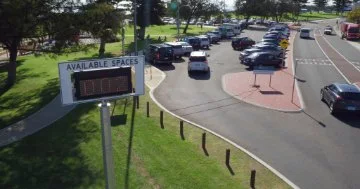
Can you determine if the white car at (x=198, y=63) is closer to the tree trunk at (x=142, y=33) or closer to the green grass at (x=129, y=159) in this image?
the green grass at (x=129, y=159)

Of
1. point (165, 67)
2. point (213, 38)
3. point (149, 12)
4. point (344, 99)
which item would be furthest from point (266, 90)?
point (149, 12)

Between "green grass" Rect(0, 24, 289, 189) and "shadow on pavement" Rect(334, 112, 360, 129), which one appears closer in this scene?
"green grass" Rect(0, 24, 289, 189)

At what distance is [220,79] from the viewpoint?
30.7 meters

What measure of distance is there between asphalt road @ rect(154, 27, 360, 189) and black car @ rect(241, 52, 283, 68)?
5819 mm

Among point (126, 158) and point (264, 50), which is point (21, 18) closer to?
point (126, 158)

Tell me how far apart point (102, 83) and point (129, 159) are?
18.6 ft

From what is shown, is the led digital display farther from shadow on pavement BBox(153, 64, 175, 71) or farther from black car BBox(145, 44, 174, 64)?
black car BBox(145, 44, 174, 64)

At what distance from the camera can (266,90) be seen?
26969 millimetres

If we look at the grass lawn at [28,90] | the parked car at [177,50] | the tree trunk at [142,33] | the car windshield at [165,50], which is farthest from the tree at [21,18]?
the tree trunk at [142,33]

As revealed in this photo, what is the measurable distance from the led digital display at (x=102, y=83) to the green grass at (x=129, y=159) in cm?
413

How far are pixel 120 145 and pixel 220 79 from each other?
15.7m

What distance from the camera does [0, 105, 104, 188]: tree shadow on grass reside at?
534 inches

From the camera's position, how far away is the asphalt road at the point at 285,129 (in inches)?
579

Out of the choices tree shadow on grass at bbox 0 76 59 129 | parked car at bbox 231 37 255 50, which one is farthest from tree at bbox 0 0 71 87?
parked car at bbox 231 37 255 50
